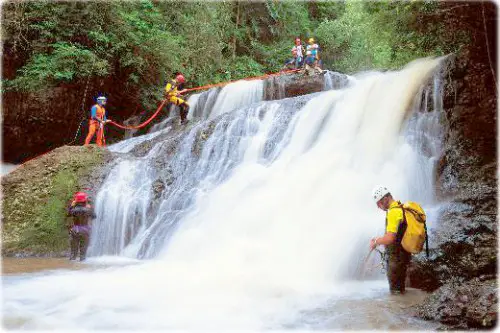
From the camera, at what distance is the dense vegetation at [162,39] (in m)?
10.3

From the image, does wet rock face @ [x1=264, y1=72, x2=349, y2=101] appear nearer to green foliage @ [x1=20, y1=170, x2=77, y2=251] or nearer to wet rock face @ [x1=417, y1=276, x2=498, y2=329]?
green foliage @ [x1=20, y1=170, x2=77, y2=251]

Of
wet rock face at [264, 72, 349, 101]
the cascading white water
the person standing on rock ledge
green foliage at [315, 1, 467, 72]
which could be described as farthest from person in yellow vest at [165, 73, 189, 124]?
the person standing on rock ledge

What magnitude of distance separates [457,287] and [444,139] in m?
3.71

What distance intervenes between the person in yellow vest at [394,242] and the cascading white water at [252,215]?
0.98 ft

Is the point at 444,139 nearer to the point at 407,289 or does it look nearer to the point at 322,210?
the point at 322,210

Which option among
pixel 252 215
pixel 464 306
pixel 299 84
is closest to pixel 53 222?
pixel 252 215

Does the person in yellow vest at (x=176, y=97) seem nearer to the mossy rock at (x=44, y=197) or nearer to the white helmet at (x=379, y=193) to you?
the mossy rock at (x=44, y=197)

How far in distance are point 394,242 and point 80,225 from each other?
5.65m

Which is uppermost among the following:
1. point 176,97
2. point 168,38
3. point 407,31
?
point 168,38

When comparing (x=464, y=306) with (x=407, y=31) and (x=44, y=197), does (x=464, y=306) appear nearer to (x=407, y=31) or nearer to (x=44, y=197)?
(x=407, y=31)

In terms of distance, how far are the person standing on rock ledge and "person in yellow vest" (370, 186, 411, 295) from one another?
5.32m

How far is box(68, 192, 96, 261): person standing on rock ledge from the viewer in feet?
27.6

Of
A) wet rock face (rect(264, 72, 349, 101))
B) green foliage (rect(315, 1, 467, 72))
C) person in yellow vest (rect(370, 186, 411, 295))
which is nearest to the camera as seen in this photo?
person in yellow vest (rect(370, 186, 411, 295))

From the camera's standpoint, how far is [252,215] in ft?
27.1
